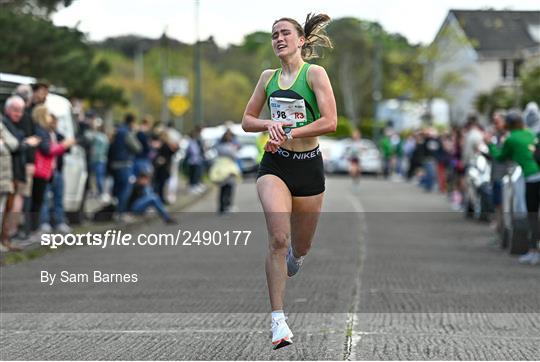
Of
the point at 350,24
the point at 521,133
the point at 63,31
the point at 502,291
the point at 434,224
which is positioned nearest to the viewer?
the point at 502,291

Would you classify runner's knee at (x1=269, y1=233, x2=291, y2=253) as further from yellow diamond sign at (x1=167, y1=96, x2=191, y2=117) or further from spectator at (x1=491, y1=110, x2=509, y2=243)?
yellow diamond sign at (x1=167, y1=96, x2=191, y2=117)

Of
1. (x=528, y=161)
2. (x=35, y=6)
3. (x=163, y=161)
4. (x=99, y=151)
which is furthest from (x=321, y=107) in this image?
(x=99, y=151)

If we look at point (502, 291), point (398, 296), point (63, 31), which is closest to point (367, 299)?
point (398, 296)

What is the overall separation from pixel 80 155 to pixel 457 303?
10373 mm

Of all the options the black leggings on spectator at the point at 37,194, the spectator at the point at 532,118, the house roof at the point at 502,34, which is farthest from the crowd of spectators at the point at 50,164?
the house roof at the point at 502,34

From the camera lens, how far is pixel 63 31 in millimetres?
24734

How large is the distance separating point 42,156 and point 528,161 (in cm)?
616

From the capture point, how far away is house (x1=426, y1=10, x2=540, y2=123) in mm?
70188

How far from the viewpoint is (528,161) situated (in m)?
14.4

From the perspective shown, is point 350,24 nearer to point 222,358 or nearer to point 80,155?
point 80,155

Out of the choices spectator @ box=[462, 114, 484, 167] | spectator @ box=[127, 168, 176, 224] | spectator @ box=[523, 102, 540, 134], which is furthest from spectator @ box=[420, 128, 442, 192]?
spectator @ box=[523, 102, 540, 134]

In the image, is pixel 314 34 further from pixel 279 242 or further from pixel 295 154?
pixel 279 242

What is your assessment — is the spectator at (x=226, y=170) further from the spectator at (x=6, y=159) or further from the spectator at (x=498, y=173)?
the spectator at (x=6, y=159)

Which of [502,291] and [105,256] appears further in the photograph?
[105,256]
